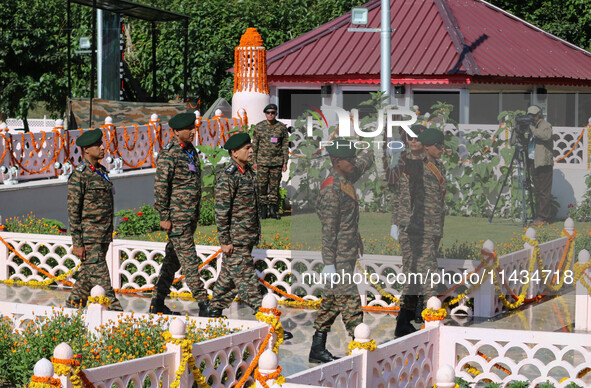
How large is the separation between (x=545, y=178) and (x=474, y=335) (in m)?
4.55

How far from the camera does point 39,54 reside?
112 ft

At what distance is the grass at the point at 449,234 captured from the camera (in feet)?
33.7

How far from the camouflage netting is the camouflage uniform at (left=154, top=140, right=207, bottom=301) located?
1018 centimetres

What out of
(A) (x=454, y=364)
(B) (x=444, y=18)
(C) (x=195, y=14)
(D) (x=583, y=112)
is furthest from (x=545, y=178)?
(C) (x=195, y=14)

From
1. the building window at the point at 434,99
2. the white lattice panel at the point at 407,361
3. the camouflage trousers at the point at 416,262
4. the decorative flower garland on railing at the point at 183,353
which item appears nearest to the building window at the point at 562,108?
the building window at the point at 434,99

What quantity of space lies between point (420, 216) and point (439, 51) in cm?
1433

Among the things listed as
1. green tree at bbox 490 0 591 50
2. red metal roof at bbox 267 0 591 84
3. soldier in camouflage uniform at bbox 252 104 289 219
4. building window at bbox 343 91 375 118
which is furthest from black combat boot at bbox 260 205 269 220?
green tree at bbox 490 0 591 50

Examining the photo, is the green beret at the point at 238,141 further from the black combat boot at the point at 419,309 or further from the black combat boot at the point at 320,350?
the black combat boot at the point at 419,309

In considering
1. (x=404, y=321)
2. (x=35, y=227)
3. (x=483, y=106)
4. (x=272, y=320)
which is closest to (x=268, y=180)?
(x=35, y=227)

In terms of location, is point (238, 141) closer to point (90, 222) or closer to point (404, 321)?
point (90, 222)

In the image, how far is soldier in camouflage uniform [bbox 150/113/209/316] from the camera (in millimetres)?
10109

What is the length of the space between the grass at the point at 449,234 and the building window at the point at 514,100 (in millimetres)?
12052

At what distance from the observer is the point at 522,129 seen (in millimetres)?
12711

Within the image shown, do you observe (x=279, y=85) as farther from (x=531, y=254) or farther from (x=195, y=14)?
(x=531, y=254)
